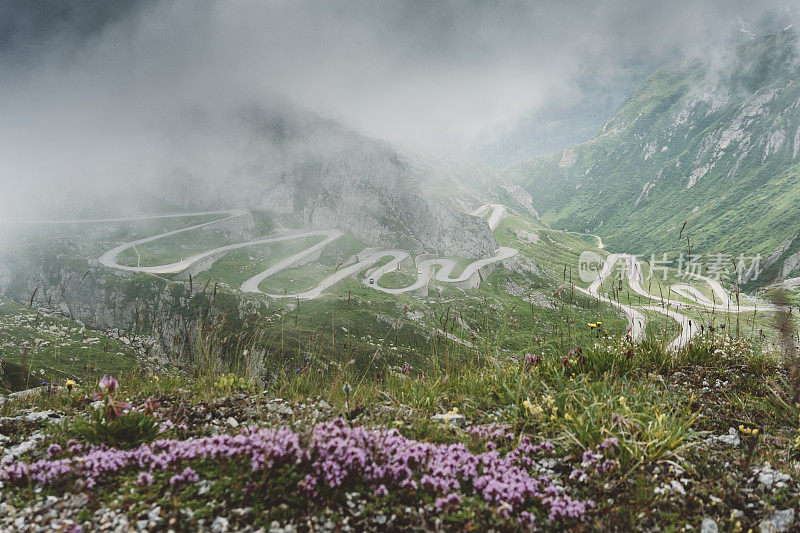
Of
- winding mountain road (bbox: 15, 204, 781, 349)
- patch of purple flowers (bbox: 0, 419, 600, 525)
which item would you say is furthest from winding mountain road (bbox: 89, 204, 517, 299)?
patch of purple flowers (bbox: 0, 419, 600, 525)

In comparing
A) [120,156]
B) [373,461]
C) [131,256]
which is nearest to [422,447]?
[373,461]

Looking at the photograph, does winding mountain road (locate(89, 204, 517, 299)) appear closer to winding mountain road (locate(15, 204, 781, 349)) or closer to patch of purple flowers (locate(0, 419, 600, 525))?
winding mountain road (locate(15, 204, 781, 349))

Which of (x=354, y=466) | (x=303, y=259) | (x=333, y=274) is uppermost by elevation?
(x=354, y=466)

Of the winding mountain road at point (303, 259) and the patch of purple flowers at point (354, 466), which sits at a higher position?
the patch of purple flowers at point (354, 466)

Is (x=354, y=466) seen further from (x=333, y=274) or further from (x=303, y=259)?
(x=303, y=259)

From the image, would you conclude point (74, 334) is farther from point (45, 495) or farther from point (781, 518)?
point (781, 518)

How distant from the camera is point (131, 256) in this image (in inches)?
4365

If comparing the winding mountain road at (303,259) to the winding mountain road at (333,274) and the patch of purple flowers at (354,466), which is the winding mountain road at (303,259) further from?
the patch of purple flowers at (354,466)

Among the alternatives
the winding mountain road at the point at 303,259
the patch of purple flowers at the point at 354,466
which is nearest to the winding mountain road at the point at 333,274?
the winding mountain road at the point at 303,259

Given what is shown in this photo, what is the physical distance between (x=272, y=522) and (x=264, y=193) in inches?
8153

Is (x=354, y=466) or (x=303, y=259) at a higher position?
(x=354, y=466)

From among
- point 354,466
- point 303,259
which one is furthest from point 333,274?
point 354,466

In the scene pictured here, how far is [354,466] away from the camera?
413 cm

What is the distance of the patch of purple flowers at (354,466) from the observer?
3820mm
